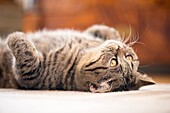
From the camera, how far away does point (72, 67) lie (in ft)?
5.28

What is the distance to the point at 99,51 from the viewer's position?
1579 millimetres

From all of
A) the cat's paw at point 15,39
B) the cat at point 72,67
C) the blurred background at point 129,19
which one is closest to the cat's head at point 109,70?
the cat at point 72,67

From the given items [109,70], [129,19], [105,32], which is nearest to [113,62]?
[109,70]

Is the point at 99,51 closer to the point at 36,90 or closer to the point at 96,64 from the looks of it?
the point at 96,64

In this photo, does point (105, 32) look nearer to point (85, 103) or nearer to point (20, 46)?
point (20, 46)

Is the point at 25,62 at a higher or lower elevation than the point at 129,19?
lower

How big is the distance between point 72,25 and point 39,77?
7.13 ft

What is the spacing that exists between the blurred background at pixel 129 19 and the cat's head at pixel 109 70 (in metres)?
2.05

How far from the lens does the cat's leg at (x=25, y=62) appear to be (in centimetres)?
157

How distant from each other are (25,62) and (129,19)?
7.46 ft

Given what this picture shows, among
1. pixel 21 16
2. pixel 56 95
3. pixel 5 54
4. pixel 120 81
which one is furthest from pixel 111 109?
pixel 21 16

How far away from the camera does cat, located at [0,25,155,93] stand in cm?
150

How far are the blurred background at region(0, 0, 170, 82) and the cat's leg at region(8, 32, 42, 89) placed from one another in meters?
2.05

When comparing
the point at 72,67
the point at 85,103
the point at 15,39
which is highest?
the point at 15,39
